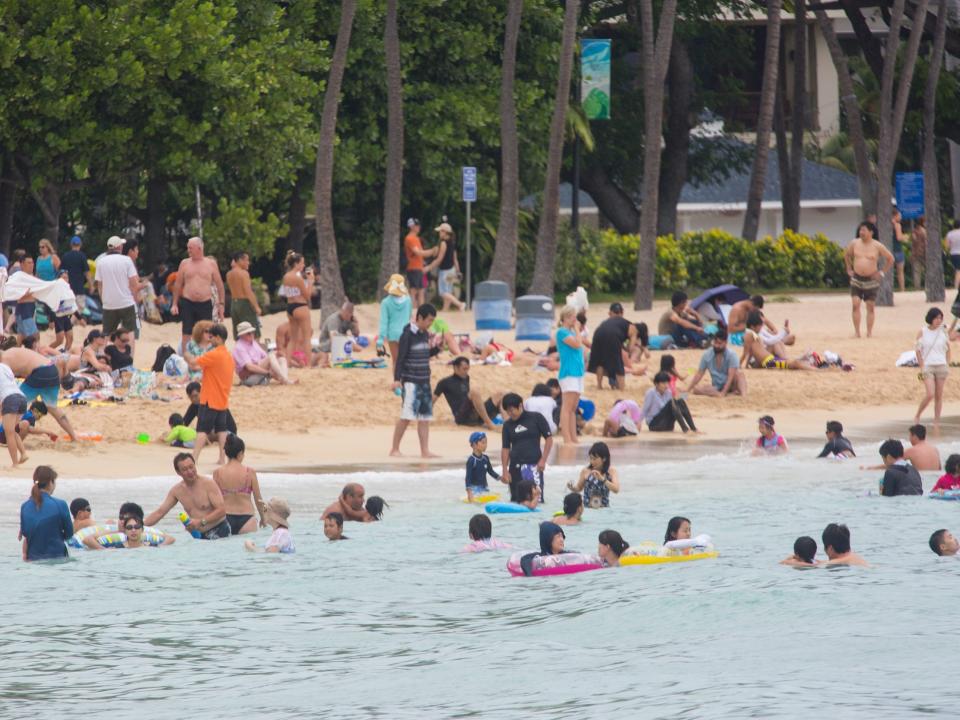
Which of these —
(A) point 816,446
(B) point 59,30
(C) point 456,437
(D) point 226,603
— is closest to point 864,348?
(A) point 816,446

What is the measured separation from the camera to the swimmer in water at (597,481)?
1822 cm

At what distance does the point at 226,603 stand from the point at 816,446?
932cm

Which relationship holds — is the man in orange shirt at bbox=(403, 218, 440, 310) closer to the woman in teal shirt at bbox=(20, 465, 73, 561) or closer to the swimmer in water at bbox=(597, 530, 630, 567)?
the swimmer in water at bbox=(597, 530, 630, 567)

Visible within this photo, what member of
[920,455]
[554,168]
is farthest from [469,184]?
[920,455]

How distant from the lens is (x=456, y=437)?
22891 millimetres

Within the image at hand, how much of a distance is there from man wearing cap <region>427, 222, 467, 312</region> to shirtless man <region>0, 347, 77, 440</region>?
1179 cm

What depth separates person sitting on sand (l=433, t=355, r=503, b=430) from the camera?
22922mm

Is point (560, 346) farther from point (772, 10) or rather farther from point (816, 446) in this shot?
point (772, 10)

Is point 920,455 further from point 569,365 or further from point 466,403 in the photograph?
point 466,403

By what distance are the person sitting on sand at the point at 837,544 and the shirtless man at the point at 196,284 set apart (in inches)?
399

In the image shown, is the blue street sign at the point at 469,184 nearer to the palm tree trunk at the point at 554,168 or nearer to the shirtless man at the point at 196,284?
the palm tree trunk at the point at 554,168

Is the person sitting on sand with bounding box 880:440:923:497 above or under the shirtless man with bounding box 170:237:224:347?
under

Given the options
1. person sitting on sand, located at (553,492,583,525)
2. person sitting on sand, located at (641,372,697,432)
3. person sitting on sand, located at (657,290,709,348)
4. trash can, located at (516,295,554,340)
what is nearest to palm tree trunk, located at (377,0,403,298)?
trash can, located at (516,295,554,340)

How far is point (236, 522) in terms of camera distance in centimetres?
1698
